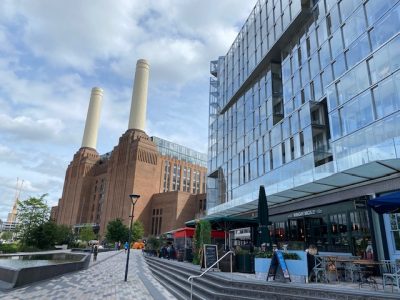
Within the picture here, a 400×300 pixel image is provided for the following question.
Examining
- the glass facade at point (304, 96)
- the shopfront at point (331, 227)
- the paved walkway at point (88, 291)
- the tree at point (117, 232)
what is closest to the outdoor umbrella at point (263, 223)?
the paved walkway at point (88, 291)

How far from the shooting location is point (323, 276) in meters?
10.1

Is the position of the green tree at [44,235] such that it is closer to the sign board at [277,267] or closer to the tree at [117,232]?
the tree at [117,232]

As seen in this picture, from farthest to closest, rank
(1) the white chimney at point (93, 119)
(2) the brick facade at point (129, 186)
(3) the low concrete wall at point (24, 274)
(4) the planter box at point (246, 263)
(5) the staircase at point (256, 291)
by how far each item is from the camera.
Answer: (1) the white chimney at point (93, 119) → (2) the brick facade at point (129, 186) → (4) the planter box at point (246, 263) → (3) the low concrete wall at point (24, 274) → (5) the staircase at point (256, 291)

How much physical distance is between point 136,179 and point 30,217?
41889 millimetres

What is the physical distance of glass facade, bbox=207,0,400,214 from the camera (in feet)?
A: 49.6

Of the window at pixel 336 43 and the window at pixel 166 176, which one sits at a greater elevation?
the window at pixel 166 176

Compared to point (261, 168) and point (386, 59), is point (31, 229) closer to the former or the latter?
point (261, 168)

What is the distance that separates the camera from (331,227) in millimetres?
17984

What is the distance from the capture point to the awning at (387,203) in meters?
7.21

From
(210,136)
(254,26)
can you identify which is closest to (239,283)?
(254,26)

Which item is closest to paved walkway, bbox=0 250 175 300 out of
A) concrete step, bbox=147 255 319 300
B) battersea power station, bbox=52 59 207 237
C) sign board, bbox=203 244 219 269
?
concrete step, bbox=147 255 319 300

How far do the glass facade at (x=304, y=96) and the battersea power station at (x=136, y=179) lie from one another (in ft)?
138

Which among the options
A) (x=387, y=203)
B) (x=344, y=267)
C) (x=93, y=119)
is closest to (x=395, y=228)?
(x=344, y=267)

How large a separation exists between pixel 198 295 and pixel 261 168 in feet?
63.1
